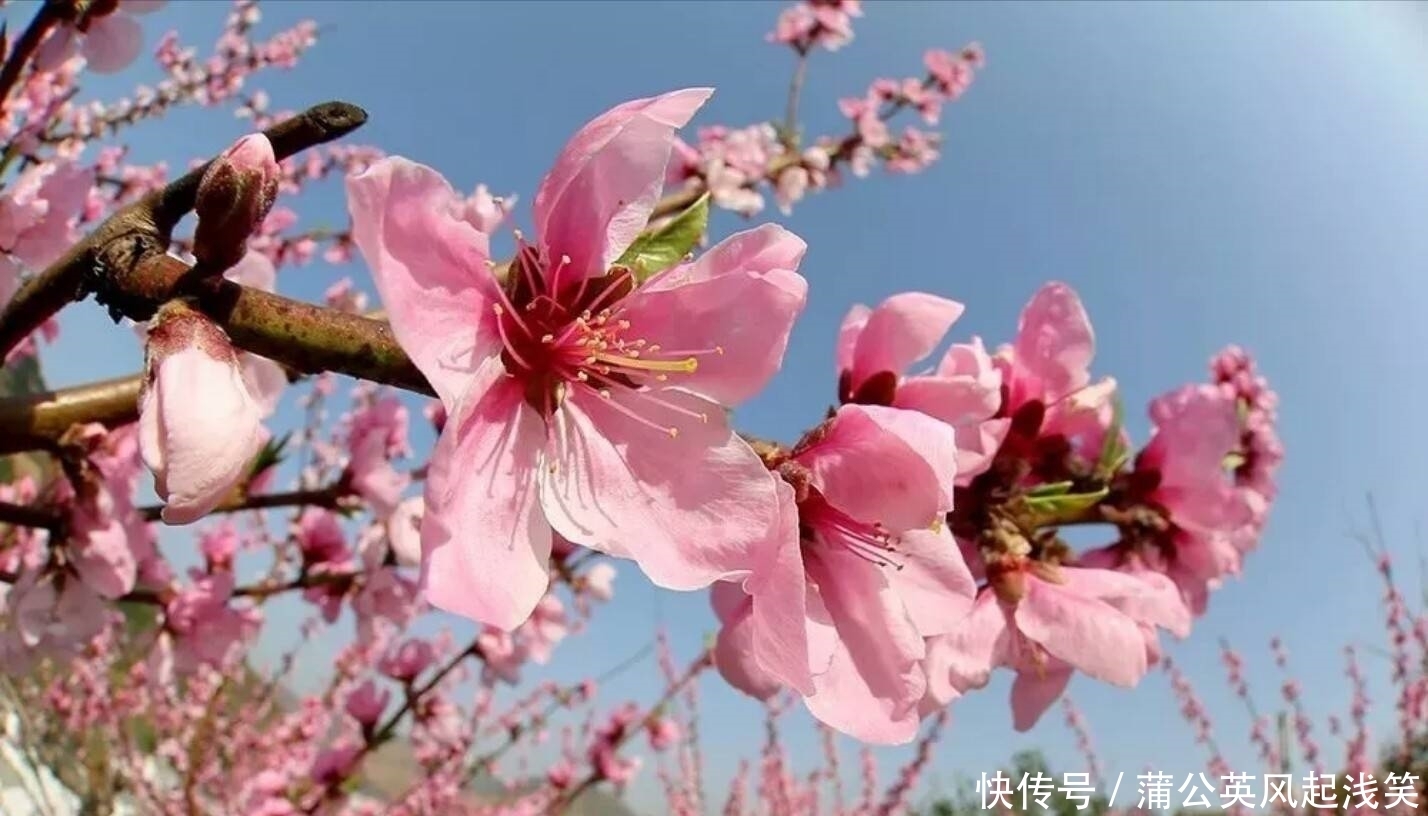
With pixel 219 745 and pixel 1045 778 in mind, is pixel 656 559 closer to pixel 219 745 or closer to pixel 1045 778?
pixel 1045 778

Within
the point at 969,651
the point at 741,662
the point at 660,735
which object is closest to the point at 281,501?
the point at 741,662

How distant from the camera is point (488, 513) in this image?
2.17ft

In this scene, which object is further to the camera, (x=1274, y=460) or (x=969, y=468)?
(x=1274, y=460)

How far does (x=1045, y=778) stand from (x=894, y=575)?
2.35 metres

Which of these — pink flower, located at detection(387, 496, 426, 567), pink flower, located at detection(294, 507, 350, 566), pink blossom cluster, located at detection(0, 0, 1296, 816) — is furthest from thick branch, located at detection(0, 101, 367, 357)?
pink flower, located at detection(294, 507, 350, 566)

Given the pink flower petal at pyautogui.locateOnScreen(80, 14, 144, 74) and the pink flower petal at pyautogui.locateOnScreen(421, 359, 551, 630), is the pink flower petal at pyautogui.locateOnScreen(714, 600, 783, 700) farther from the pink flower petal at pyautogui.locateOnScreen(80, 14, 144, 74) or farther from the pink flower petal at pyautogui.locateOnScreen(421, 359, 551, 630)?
the pink flower petal at pyautogui.locateOnScreen(80, 14, 144, 74)

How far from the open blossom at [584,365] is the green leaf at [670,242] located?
0.09ft

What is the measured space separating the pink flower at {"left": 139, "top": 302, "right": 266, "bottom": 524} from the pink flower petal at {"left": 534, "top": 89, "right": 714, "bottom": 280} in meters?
0.24

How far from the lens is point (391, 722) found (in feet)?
7.97

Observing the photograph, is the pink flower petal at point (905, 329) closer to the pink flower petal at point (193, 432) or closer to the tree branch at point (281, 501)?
the pink flower petal at point (193, 432)

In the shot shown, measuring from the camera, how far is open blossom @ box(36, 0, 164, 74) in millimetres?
1464

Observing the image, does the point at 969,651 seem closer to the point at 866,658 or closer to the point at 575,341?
the point at 866,658

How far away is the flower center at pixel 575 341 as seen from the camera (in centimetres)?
73

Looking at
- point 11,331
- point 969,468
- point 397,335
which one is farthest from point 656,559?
point 11,331
